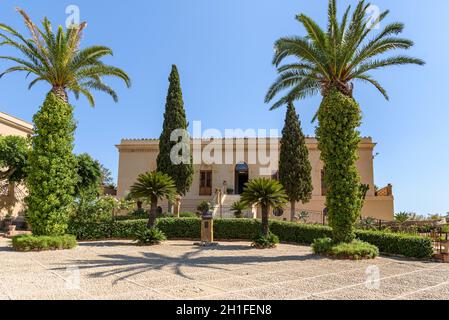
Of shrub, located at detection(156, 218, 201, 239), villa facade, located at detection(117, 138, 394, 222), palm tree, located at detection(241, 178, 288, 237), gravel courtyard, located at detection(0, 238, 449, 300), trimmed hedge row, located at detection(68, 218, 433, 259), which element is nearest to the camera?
gravel courtyard, located at detection(0, 238, 449, 300)

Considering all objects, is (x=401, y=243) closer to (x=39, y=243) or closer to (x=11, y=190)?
(x=39, y=243)

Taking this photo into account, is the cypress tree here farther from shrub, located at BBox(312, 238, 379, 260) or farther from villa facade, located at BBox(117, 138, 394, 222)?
villa facade, located at BBox(117, 138, 394, 222)

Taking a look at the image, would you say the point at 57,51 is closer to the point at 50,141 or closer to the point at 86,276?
the point at 50,141

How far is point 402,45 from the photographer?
12.7 metres

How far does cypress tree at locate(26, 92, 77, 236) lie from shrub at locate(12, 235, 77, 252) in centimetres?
44

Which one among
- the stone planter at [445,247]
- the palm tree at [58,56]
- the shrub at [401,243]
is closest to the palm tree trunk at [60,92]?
the palm tree at [58,56]

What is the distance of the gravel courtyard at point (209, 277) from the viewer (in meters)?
6.47

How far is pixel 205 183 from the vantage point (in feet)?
95.5

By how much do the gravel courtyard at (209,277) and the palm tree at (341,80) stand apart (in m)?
2.12

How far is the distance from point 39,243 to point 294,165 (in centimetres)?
1576

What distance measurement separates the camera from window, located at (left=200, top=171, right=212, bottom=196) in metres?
28.9

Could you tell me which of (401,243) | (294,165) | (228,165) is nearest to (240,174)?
(228,165)

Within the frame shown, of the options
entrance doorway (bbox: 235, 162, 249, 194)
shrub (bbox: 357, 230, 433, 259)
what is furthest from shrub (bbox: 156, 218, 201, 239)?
entrance doorway (bbox: 235, 162, 249, 194)

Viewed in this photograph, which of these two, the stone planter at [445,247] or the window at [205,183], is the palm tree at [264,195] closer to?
the stone planter at [445,247]
